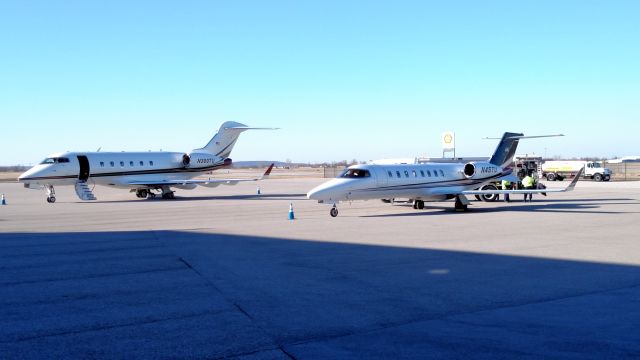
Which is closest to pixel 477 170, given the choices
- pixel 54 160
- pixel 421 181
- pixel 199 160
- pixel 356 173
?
pixel 421 181

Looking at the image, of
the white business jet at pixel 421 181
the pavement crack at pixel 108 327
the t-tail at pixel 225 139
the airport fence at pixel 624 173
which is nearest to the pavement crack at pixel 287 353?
the pavement crack at pixel 108 327

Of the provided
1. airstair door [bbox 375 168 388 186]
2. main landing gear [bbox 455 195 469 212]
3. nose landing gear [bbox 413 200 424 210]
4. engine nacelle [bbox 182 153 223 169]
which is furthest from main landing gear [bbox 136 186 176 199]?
main landing gear [bbox 455 195 469 212]

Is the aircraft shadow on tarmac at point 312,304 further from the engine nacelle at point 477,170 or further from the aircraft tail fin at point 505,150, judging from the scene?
the aircraft tail fin at point 505,150

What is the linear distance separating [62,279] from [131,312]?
117 inches

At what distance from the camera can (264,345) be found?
6.23m

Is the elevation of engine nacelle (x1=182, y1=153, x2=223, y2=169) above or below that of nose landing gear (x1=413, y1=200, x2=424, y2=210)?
above

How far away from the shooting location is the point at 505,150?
28.9 meters

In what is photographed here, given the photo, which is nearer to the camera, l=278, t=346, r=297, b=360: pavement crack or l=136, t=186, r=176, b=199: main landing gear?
l=278, t=346, r=297, b=360: pavement crack

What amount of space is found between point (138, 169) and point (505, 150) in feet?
65.0

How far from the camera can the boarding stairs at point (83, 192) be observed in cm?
3183

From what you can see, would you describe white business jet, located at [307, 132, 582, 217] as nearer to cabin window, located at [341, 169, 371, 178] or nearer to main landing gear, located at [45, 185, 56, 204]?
cabin window, located at [341, 169, 371, 178]

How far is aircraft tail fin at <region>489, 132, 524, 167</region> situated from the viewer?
2867 centimetres

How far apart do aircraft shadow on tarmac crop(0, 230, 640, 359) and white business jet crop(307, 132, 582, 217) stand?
8.94m

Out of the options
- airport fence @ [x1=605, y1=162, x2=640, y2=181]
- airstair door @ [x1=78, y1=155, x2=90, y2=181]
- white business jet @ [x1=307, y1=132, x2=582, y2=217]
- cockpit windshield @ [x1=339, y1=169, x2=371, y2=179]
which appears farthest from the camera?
airport fence @ [x1=605, y1=162, x2=640, y2=181]
